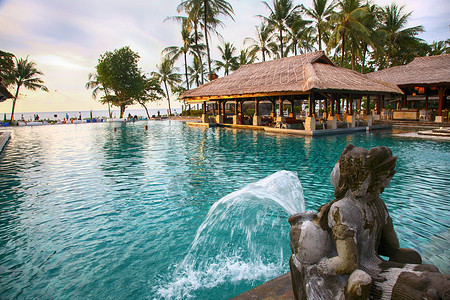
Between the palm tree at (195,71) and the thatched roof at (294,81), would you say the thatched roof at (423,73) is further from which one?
the palm tree at (195,71)

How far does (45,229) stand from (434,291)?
225 inches

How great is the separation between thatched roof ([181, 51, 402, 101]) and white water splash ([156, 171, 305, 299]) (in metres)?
11.7

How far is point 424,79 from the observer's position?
2198cm

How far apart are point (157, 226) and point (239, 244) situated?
1.61 metres

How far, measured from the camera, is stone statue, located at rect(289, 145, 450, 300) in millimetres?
1600

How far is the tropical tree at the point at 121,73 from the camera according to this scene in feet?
137

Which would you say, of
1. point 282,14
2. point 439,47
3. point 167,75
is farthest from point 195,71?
point 439,47

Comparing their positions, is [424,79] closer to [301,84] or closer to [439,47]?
[301,84]

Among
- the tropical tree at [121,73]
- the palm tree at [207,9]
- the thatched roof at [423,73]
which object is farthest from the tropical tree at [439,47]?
the tropical tree at [121,73]

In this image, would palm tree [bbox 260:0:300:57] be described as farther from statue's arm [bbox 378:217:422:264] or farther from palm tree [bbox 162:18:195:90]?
statue's arm [bbox 378:217:422:264]

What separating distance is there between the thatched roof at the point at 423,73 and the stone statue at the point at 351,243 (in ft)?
76.1

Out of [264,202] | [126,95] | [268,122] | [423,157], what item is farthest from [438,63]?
[126,95]

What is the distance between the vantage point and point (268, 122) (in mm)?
23141

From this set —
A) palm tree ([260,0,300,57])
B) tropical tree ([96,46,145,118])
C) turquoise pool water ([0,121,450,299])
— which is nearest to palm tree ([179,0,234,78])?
palm tree ([260,0,300,57])
